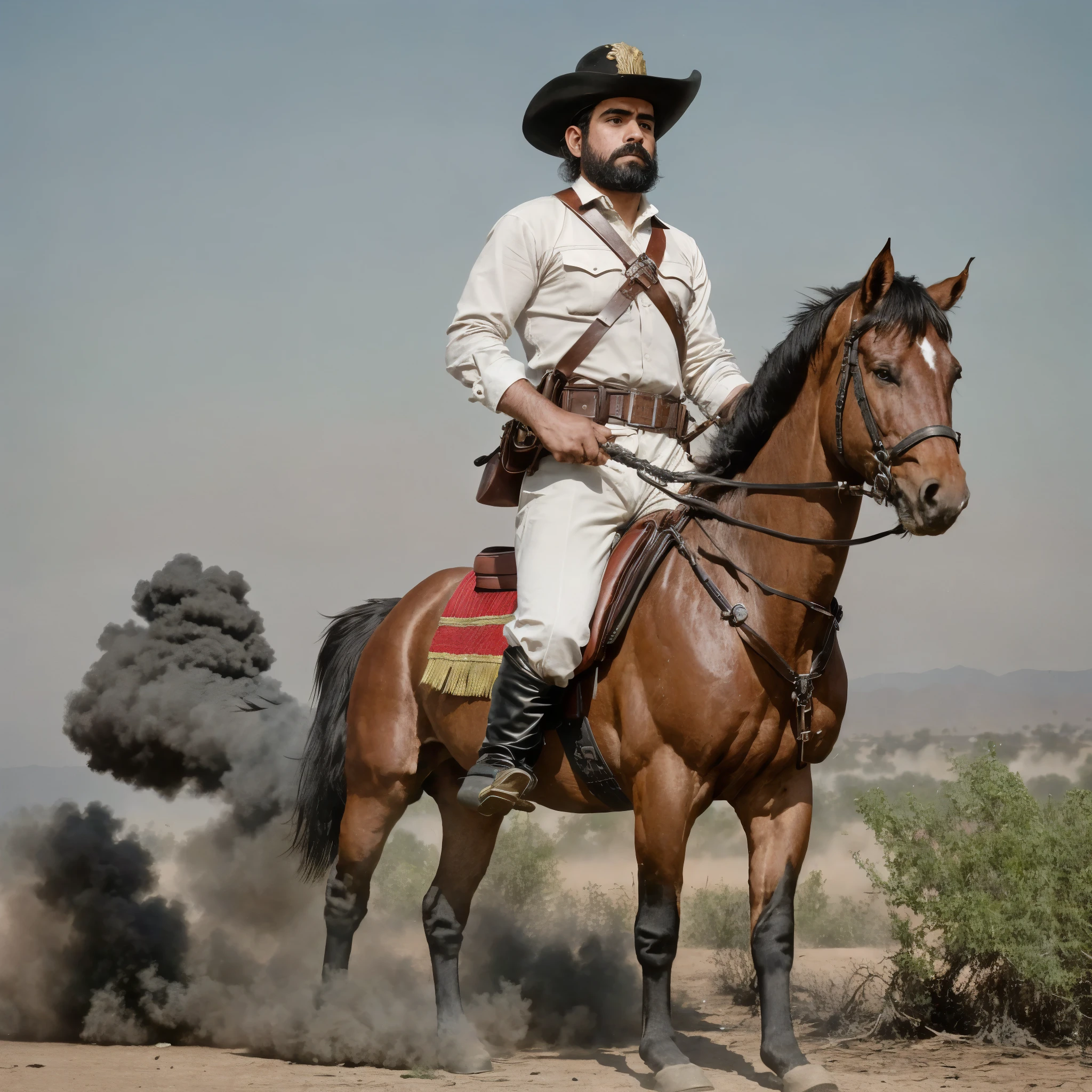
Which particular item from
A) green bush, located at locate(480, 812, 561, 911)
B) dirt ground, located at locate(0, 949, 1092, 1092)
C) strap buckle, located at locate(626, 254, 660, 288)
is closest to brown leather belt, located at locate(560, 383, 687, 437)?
strap buckle, located at locate(626, 254, 660, 288)

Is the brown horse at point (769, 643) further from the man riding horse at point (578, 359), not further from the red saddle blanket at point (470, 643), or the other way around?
the red saddle blanket at point (470, 643)

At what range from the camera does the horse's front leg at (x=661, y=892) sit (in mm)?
4672

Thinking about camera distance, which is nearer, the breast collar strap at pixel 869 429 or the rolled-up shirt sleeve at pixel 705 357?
the breast collar strap at pixel 869 429

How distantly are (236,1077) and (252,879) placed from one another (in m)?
3.93

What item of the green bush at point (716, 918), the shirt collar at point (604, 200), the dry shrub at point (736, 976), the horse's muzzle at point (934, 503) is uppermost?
the shirt collar at point (604, 200)

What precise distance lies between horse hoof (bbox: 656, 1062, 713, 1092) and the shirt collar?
3430 millimetres

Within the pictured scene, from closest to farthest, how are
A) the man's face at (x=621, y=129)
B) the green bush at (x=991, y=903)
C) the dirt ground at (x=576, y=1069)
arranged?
the dirt ground at (x=576, y=1069), the man's face at (x=621, y=129), the green bush at (x=991, y=903)

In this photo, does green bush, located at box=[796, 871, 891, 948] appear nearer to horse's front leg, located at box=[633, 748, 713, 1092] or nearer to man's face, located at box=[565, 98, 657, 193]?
horse's front leg, located at box=[633, 748, 713, 1092]

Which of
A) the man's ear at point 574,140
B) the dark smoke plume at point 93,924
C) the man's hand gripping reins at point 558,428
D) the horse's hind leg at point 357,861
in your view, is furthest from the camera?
the dark smoke plume at point 93,924

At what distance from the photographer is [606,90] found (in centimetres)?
534

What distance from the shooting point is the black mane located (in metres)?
4.30

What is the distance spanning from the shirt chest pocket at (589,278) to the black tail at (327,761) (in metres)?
2.43

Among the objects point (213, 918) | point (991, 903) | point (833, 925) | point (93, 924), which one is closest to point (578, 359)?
point (991, 903)

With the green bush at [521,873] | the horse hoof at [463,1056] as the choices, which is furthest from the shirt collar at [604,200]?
the green bush at [521,873]
